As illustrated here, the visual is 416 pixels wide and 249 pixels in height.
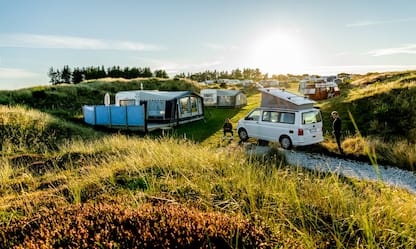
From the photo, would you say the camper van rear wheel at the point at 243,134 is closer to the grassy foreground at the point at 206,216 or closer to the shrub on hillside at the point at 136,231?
the grassy foreground at the point at 206,216

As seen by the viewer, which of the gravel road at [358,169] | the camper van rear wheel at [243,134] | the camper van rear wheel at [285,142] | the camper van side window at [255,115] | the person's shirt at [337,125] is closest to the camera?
the gravel road at [358,169]

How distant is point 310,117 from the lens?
13172mm

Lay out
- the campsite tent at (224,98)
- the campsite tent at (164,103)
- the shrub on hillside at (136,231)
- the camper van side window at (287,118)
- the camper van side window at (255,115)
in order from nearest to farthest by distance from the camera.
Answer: the shrub on hillside at (136,231) < the camper van side window at (287,118) < the camper van side window at (255,115) < the campsite tent at (164,103) < the campsite tent at (224,98)

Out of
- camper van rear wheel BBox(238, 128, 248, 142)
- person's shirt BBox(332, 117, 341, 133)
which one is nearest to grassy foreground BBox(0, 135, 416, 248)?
person's shirt BBox(332, 117, 341, 133)

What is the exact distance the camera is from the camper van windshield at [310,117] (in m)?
13.0

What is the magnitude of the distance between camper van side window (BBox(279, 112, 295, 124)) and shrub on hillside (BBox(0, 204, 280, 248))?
10778mm

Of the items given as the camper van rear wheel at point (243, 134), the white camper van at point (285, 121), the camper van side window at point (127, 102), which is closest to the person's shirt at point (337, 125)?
the white camper van at point (285, 121)

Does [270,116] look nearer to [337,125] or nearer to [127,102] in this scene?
[337,125]

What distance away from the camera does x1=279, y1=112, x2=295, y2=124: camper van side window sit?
1313 centimetres

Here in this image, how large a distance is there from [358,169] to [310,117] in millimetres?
3564

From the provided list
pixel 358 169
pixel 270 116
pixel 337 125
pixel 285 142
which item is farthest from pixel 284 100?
pixel 358 169

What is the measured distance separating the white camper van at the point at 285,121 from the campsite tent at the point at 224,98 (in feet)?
62.5

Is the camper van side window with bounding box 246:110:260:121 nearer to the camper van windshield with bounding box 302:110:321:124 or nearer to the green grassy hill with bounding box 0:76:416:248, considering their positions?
the camper van windshield with bounding box 302:110:321:124

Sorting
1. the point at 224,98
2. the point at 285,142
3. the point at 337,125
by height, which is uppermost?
the point at 224,98
